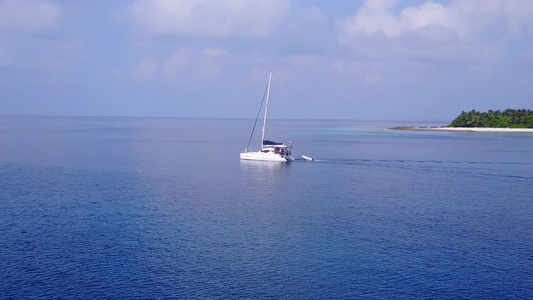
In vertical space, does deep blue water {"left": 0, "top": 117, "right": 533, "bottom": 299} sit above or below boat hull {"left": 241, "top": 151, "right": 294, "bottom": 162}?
below

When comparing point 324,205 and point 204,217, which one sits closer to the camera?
point 204,217

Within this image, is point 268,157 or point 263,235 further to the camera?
point 268,157

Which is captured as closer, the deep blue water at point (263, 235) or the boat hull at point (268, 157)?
the deep blue water at point (263, 235)

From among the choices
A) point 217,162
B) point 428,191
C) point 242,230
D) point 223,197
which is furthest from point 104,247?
point 217,162

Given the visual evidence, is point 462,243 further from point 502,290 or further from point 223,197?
point 223,197

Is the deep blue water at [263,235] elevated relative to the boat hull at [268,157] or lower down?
lower down

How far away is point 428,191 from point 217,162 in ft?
140

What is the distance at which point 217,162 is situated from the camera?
9794 centimetres

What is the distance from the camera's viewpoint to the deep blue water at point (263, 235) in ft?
110

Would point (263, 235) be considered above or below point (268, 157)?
below

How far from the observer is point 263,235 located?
44.4m

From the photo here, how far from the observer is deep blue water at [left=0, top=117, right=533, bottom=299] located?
1325 inches

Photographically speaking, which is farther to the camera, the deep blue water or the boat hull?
the boat hull

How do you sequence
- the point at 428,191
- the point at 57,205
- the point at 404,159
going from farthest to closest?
the point at 404,159 → the point at 428,191 → the point at 57,205
